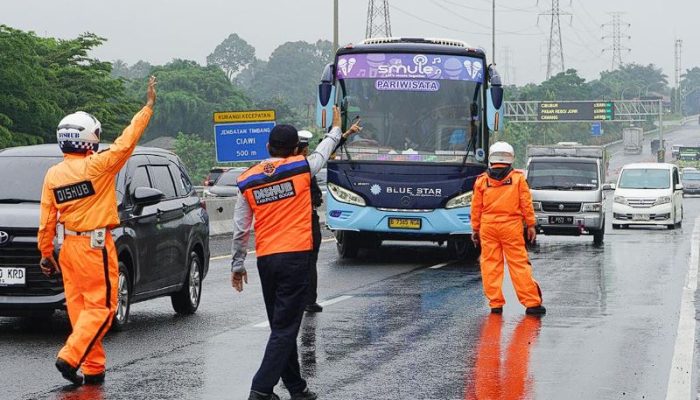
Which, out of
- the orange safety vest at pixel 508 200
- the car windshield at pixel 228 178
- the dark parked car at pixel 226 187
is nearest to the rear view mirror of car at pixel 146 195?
the orange safety vest at pixel 508 200

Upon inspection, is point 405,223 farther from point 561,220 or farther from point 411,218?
point 561,220

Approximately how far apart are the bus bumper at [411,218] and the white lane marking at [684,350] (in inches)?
150

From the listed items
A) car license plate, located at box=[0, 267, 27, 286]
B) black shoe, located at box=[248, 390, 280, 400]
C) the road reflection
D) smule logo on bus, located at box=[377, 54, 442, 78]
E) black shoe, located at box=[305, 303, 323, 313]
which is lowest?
black shoe, located at box=[305, 303, 323, 313]

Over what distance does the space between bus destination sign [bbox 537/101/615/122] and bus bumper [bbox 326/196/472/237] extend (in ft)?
326

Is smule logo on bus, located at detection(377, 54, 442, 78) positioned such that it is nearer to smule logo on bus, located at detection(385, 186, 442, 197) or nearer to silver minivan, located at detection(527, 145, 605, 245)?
smule logo on bus, located at detection(385, 186, 442, 197)

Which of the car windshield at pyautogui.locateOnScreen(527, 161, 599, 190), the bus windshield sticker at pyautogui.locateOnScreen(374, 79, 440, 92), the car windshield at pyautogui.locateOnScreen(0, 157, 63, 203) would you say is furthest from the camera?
the car windshield at pyautogui.locateOnScreen(527, 161, 599, 190)

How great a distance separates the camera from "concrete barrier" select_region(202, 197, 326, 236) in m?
30.2

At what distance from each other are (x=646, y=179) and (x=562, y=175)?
24.9ft

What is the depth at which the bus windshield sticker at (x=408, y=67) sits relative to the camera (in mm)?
22031

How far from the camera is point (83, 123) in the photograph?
9562 millimetres

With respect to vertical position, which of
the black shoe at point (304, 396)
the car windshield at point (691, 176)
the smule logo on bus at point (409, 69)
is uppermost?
the smule logo on bus at point (409, 69)

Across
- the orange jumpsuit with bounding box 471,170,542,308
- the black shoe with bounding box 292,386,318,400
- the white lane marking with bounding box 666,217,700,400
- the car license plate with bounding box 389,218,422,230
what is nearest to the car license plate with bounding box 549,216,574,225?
the car license plate with bounding box 389,218,422,230

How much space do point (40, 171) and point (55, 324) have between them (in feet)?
4.61

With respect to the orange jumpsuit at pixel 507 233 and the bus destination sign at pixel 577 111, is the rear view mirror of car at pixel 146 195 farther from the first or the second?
the bus destination sign at pixel 577 111
